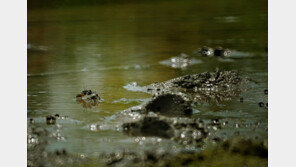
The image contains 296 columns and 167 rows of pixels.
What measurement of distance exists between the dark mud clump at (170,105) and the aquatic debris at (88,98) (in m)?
0.55

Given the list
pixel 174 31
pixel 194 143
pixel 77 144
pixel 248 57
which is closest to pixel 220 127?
pixel 194 143

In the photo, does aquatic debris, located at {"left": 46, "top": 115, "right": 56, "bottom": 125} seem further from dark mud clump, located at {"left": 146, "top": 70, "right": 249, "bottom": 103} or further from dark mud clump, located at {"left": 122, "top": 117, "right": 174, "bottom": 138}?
dark mud clump, located at {"left": 146, "top": 70, "right": 249, "bottom": 103}

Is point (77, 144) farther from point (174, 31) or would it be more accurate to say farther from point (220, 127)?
point (174, 31)

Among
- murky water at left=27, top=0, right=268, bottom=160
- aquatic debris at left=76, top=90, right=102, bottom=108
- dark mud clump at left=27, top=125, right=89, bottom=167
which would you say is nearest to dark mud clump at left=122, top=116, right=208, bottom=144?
murky water at left=27, top=0, right=268, bottom=160

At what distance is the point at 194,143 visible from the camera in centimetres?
296

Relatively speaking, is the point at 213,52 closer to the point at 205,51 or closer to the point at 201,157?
the point at 205,51

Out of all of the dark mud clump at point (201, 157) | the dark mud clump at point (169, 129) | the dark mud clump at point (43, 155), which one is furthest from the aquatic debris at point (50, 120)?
the dark mud clump at point (201, 157)

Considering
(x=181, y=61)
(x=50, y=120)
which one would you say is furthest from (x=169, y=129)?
(x=181, y=61)

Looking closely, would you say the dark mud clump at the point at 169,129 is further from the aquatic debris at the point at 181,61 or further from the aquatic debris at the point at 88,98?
the aquatic debris at the point at 181,61

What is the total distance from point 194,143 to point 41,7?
677 centimetres

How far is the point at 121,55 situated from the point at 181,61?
2.35 ft

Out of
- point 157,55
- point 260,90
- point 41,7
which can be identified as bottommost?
point 260,90

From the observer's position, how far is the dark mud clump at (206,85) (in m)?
4.03

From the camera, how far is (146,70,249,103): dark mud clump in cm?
403
